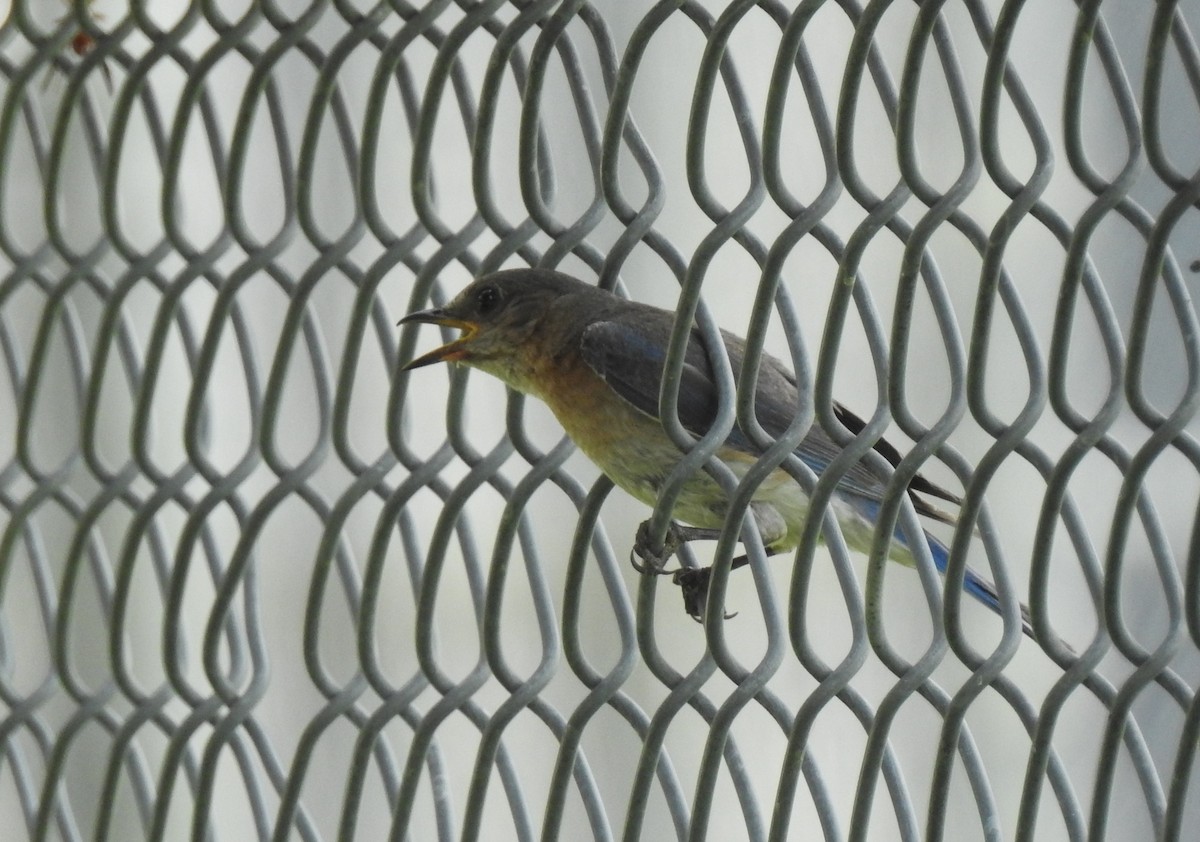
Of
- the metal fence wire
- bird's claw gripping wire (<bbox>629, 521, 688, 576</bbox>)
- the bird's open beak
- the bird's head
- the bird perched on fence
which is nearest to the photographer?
the metal fence wire

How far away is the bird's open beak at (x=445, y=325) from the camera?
2.20 metres

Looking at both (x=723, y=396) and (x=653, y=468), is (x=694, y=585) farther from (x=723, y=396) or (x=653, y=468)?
(x=723, y=396)

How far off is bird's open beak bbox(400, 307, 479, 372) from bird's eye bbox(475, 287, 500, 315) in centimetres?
4

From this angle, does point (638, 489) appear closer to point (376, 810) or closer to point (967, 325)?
point (967, 325)

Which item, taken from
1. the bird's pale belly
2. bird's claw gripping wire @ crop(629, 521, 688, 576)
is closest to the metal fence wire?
bird's claw gripping wire @ crop(629, 521, 688, 576)

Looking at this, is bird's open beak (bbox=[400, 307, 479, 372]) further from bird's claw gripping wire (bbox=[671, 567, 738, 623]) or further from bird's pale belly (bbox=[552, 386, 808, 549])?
bird's claw gripping wire (bbox=[671, 567, 738, 623])

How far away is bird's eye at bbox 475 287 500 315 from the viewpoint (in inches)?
106

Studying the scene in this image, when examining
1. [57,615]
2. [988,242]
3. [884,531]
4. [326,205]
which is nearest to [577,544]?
[884,531]

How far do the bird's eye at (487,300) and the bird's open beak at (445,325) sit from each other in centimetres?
4

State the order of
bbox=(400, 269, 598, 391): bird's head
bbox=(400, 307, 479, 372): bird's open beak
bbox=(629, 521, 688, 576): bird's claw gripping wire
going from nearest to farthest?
bbox=(629, 521, 688, 576): bird's claw gripping wire
bbox=(400, 307, 479, 372): bird's open beak
bbox=(400, 269, 598, 391): bird's head

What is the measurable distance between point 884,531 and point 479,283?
3.56ft

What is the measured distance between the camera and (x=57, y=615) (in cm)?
242

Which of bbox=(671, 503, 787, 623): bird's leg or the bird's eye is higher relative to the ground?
the bird's eye

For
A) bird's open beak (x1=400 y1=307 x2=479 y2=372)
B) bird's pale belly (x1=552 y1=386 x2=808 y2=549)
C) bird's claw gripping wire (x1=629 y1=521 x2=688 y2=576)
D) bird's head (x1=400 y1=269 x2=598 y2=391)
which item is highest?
bird's head (x1=400 y1=269 x2=598 y2=391)
